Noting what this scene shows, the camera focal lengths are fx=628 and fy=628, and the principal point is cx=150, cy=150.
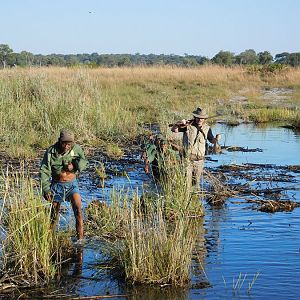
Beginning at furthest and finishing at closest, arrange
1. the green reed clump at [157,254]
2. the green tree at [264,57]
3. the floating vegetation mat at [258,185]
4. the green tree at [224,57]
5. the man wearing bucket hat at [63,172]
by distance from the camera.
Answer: the green tree at [264,57] < the green tree at [224,57] < the floating vegetation mat at [258,185] < the man wearing bucket hat at [63,172] < the green reed clump at [157,254]

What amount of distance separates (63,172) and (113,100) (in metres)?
14.2

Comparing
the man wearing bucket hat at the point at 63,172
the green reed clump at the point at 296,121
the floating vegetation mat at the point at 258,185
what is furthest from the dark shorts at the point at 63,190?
the green reed clump at the point at 296,121

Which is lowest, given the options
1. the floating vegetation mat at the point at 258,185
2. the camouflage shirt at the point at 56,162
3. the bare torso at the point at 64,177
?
the floating vegetation mat at the point at 258,185

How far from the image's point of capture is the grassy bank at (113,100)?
52.4 feet

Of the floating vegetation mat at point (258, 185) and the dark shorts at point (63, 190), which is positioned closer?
the dark shorts at point (63, 190)

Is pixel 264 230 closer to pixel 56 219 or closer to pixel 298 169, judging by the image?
pixel 56 219

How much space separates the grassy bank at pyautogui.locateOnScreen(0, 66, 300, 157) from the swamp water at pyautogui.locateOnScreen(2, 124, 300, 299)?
3928 mm

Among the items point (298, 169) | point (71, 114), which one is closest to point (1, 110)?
point (71, 114)

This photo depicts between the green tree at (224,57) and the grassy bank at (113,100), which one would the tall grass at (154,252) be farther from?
the green tree at (224,57)

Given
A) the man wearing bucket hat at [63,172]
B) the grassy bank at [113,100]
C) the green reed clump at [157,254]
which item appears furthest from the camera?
the grassy bank at [113,100]

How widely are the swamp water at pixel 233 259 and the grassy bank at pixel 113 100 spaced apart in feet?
12.9

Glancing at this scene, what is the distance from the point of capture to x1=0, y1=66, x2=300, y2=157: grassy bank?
16.0 meters

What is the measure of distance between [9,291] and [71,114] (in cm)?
1062

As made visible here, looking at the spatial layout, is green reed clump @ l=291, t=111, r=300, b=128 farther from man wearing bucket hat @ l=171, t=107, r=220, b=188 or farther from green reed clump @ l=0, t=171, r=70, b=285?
green reed clump @ l=0, t=171, r=70, b=285
